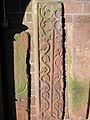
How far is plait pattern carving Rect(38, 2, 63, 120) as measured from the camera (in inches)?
103

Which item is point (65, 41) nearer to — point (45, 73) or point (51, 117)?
point (45, 73)

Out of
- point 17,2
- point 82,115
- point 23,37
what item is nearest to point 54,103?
point 82,115

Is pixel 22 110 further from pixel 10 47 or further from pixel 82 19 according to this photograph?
pixel 82 19

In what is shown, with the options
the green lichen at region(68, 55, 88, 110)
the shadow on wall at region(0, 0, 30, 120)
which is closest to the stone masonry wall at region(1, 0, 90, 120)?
the shadow on wall at region(0, 0, 30, 120)

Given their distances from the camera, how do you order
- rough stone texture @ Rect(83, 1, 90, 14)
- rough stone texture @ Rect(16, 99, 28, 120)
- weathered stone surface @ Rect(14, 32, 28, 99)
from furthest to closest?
rough stone texture @ Rect(16, 99, 28, 120) < weathered stone surface @ Rect(14, 32, 28, 99) < rough stone texture @ Rect(83, 1, 90, 14)

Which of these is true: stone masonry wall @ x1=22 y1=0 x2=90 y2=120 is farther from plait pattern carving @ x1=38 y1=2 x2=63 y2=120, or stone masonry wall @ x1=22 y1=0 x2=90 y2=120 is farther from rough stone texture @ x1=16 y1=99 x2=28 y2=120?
rough stone texture @ x1=16 y1=99 x2=28 y2=120

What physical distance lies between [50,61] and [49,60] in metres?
0.01

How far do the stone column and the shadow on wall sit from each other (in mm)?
140

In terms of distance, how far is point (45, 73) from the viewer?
2.79 meters

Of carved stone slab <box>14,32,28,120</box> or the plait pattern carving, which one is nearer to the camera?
the plait pattern carving

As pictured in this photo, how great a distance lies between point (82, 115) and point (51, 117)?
0.98ft

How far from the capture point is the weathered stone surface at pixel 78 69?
8.72 feet

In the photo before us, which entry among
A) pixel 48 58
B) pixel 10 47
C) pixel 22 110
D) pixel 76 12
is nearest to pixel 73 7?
pixel 76 12

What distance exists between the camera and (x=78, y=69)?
2756 millimetres
